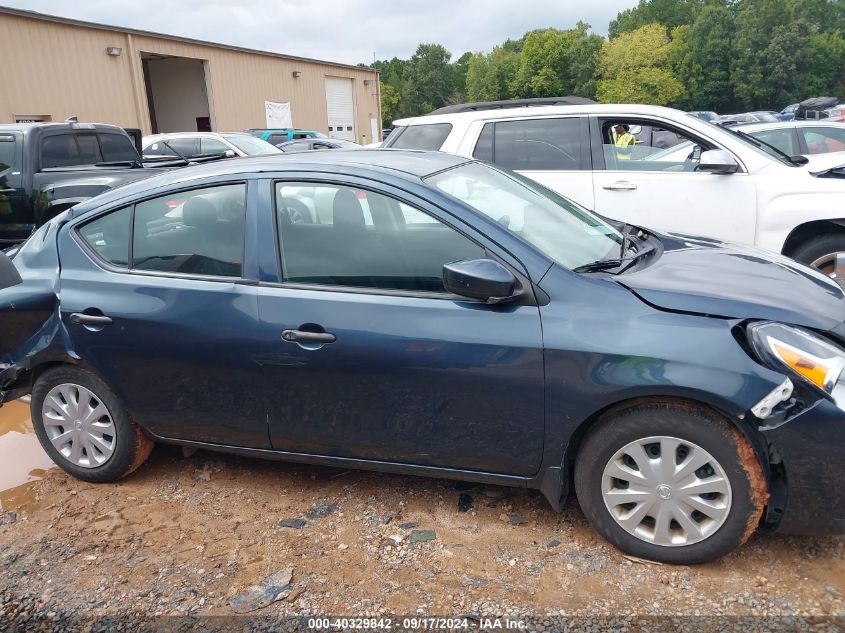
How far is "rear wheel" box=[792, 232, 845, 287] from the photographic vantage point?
5082mm

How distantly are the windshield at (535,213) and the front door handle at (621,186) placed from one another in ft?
7.04

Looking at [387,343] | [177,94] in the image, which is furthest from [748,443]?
[177,94]

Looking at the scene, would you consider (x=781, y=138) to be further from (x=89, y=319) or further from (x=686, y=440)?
(x=89, y=319)

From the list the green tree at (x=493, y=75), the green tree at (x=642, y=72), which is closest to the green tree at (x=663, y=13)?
the green tree at (x=493, y=75)

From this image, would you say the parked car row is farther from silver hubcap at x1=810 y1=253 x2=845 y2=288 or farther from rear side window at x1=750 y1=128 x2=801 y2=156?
rear side window at x1=750 y1=128 x2=801 y2=156

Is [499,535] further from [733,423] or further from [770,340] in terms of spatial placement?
[770,340]

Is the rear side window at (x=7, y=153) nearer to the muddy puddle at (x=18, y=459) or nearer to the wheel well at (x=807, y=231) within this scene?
the muddy puddle at (x=18, y=459)

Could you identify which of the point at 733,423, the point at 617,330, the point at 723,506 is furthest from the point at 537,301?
the point at 723,506

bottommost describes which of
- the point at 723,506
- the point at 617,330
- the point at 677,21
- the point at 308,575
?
the point at 308,575

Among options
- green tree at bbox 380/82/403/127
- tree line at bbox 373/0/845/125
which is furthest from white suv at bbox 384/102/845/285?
green tree at bbox 380/82/403/127

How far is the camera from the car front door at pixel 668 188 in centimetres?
535

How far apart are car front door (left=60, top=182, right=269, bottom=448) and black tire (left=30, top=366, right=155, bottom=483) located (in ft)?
0.36

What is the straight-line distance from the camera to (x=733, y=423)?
247cm

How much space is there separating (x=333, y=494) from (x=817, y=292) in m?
2.41
